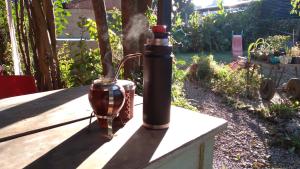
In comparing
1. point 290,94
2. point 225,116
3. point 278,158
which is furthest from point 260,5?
point 278,158

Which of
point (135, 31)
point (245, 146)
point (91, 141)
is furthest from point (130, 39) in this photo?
point (91, 141)

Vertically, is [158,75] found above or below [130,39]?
below

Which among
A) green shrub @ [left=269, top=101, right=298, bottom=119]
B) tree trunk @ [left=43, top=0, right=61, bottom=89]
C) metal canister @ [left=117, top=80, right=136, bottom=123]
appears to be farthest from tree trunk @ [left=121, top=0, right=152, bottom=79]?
green shrub @ [left=269, top=101, right=298, bottom=119]

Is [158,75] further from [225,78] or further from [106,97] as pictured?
[225,78]

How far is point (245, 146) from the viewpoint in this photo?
3.22 metres

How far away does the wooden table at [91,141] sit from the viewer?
2.71 ft

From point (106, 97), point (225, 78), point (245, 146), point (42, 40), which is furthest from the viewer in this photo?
point (225, 78)

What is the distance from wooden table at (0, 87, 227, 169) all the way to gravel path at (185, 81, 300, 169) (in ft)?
6.01

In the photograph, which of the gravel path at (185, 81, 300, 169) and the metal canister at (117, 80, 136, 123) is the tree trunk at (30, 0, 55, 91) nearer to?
the metal canister at (117, 80, 136, 123)

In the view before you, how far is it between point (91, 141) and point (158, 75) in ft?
1.00

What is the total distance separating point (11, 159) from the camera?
83 centimetres

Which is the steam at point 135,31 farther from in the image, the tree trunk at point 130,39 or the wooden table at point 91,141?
the wooden table at point 91,141

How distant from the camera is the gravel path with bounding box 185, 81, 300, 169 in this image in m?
2.85

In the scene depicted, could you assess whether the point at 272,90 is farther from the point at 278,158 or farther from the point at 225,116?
the point at 278,158
